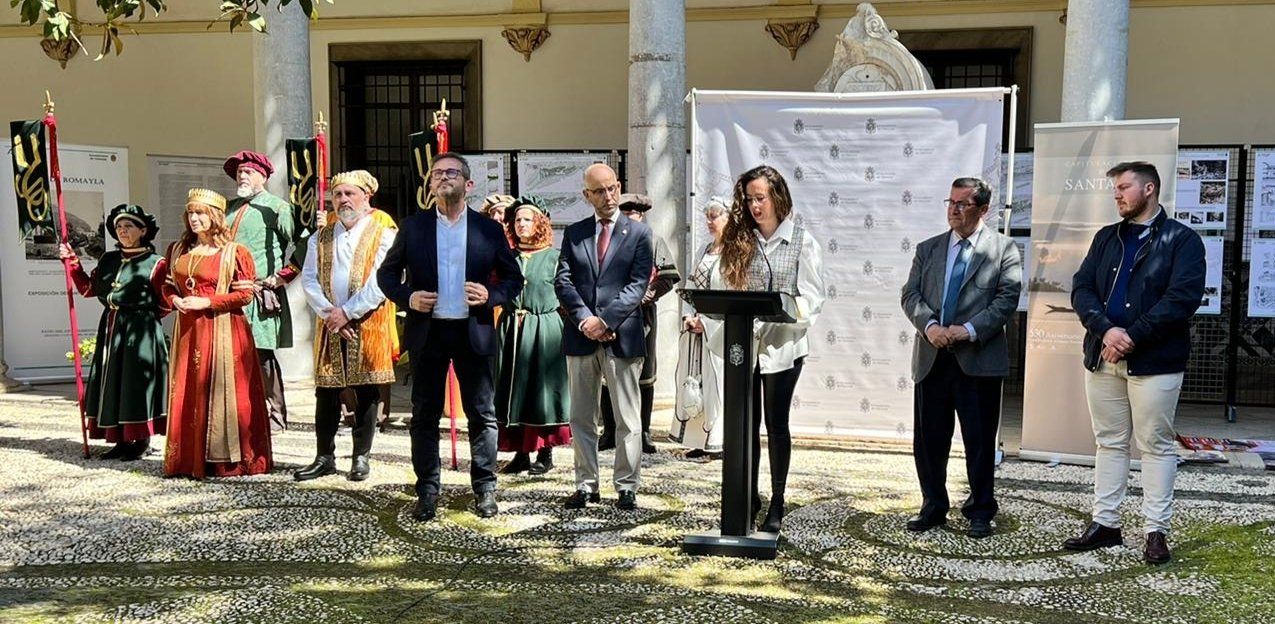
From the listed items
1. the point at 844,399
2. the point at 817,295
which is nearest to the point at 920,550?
the point at 817,295

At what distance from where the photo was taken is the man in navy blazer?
17.1 feet

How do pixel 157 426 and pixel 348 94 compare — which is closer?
pixel 157 426

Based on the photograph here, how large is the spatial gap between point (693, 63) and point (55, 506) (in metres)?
7.56

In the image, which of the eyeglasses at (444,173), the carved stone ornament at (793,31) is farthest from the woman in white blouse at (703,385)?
the carved stone ornament at (793,31)

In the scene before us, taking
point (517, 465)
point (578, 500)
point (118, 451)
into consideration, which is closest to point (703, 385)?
point (517, 465)

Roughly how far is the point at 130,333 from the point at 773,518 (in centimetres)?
379

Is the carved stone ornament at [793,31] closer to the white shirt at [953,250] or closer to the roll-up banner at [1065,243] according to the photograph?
the roll-up banner at [1065,243]

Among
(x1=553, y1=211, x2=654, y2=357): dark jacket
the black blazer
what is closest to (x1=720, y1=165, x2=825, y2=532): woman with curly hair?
(x1=553, y1=211, x2=654, y2=357): dark jacket

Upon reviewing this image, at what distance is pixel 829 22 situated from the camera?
11164mm

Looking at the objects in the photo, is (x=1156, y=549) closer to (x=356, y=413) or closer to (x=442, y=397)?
(x=442, y=397)

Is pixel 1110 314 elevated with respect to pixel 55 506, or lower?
elevated

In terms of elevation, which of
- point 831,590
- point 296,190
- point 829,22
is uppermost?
point 829,22

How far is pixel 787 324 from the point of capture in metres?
4.82

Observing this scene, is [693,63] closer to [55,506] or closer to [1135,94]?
[1135,94]
